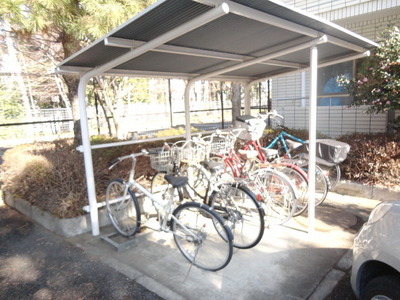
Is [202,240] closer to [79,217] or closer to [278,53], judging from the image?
[79,217]

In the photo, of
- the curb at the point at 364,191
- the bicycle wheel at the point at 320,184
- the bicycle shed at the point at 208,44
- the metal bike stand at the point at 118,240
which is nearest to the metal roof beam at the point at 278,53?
the bicycle shed at the point at 208,44

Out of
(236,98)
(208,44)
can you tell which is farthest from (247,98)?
(236,98)

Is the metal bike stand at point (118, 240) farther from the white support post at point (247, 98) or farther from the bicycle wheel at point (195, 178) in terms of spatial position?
the white support post at point (247, 98)

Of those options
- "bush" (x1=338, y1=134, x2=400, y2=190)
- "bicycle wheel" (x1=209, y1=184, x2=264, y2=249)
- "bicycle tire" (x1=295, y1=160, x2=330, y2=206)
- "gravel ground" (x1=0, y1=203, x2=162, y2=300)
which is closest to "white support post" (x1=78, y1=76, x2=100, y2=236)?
"gravel ground" (x1=0, y1=203, x2=162, y2=300)

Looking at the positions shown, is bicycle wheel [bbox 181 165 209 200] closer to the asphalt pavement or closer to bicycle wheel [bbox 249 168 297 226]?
bicycle wheel [bbox 249 168 297 226]

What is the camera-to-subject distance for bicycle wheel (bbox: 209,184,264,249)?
3.09 m

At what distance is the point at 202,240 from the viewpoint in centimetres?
282

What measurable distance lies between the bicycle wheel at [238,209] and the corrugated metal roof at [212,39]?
168cm

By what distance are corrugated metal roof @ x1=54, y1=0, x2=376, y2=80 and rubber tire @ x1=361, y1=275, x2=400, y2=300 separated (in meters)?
2.17

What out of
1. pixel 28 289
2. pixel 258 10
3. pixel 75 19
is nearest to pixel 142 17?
pixel 258 10

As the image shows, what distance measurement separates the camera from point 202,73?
5090 mm

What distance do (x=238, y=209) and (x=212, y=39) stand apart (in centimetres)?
193

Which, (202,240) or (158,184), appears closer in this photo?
(202,240)

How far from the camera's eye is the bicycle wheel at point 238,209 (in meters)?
3.09
